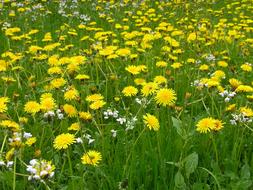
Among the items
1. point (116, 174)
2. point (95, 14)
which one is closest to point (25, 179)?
point (116, 174)

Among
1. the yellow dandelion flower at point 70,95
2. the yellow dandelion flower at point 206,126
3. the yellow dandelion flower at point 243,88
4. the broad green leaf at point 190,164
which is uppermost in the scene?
the yellow dandelion flower at point 243,88

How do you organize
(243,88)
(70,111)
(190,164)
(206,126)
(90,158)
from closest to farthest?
(90,158) < (190,164) < (206,126) < (70,111) < (243,88)

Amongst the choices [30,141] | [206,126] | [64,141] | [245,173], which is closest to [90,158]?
[64,141]

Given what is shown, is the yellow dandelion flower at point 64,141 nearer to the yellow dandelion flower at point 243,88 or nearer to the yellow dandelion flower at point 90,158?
the yellow dandelion flower at point 90,158

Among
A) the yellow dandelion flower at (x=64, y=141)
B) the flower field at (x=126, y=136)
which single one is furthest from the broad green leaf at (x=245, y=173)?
the yellow dandelion flower at (x=64, y=141)

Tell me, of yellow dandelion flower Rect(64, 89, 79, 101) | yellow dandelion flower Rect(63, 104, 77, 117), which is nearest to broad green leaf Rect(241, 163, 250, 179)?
yellow dandelion flower Rect(63, 104, 77, 117)

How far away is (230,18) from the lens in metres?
6.90

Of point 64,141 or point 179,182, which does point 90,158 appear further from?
point 179,182

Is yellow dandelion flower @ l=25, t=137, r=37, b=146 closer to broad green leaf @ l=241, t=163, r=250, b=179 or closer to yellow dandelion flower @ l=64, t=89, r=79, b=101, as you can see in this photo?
yellow dandelion flower @ l=64, t=89, r=79, b=101

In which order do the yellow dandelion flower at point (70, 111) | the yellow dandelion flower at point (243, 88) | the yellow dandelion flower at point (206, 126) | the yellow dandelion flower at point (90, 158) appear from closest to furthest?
the yellow dandelion flower at point (90, 158), the yellow dandelion flower at point (206, 126), the yellow dandelion flower at point (70, 111), the yellow dandelion flower at point (243, 88)

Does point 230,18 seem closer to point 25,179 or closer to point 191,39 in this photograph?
point 191,39

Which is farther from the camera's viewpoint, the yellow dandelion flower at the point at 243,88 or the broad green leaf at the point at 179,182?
the yellow dandelion flower at the point at 243,88

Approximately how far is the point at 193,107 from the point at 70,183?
55.5 inches

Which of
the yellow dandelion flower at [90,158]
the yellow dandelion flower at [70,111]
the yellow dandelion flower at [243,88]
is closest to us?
the yellow dandelion flower at [90,158]
